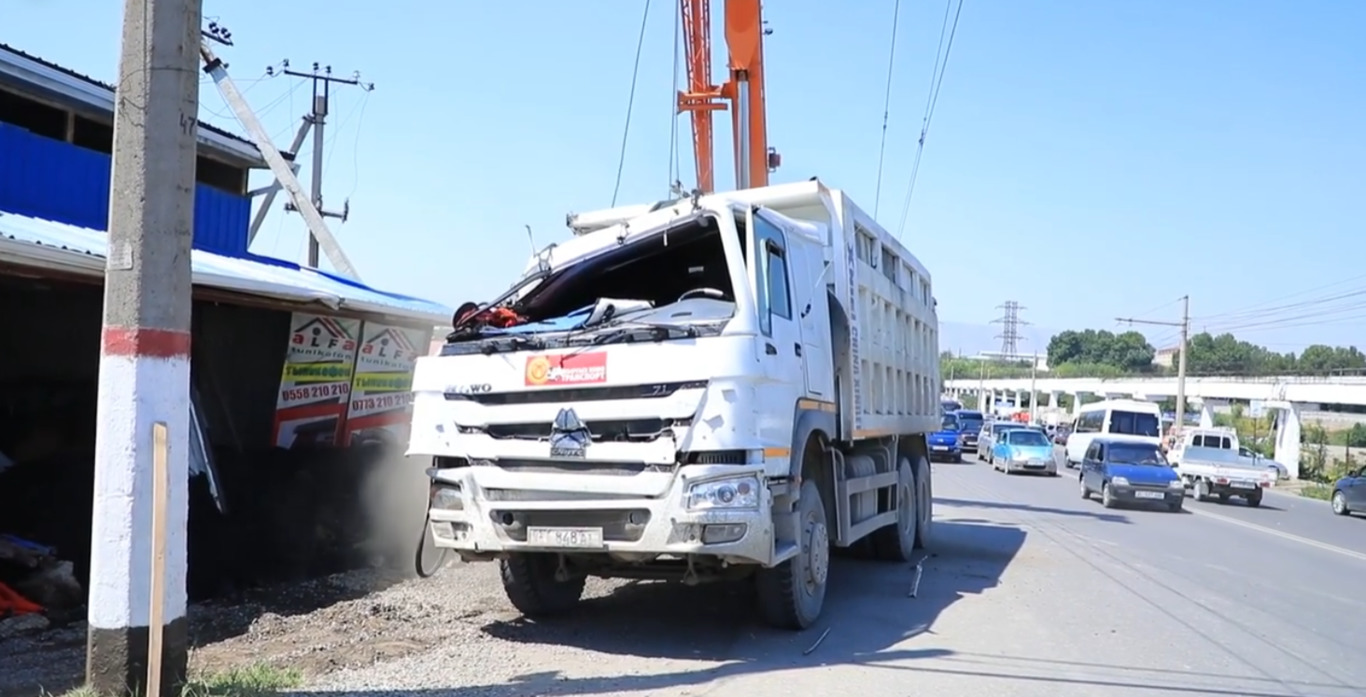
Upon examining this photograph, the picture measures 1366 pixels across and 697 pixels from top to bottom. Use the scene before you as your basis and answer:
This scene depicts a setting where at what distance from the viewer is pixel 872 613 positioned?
8.86 meters

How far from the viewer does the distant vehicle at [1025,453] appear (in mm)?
34438

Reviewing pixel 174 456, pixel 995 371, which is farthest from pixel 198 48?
pixel 995 371

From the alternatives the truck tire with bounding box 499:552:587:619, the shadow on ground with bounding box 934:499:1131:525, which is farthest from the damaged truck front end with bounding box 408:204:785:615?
the shadow on ground with bounding box 934:499:1131:525

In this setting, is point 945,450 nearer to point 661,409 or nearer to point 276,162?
point 276,162

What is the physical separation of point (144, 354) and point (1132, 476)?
834 inches

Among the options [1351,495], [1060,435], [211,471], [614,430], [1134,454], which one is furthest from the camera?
[1060,435]

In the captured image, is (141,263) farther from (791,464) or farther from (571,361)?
(791,464)

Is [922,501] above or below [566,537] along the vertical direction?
below

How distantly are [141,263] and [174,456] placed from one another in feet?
2.95

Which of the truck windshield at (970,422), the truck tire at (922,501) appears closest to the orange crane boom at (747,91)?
the truck tire at (922,501)

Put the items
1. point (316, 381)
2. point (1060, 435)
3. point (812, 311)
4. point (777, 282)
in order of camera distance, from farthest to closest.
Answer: point (1060, 435)
point (316, 381)
point (812, 311)
point (777, 282)

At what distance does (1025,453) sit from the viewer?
34.6 meters

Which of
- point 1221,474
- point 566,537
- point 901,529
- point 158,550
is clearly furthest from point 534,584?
point 1221,474

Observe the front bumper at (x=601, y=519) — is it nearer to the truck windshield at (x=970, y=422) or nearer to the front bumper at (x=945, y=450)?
the front bumper at (x=945, y=450)
